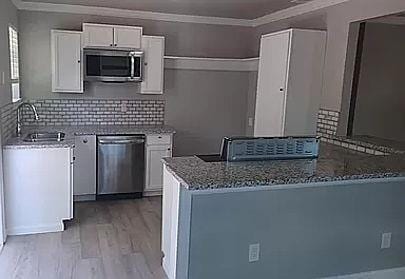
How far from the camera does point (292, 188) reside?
8.89 feet

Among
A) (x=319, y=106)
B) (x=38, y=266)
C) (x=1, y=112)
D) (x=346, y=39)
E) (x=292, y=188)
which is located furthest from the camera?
(x=319, y=106)

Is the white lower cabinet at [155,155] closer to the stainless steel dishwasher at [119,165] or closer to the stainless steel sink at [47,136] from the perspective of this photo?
the stainless steel dishwasher at [119,165]

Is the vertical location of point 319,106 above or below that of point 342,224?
above

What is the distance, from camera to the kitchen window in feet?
14.1

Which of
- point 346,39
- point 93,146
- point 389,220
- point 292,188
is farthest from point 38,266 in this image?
point 346,39

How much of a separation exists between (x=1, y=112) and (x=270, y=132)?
261 cm

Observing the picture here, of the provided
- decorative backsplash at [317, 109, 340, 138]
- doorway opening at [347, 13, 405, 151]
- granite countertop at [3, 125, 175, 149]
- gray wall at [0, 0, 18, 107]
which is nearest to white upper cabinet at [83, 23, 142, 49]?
gray wall at [0, 0, 18, 107]

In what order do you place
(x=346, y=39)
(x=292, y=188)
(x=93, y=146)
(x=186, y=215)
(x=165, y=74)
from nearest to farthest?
1. (x=186, y=215)
2. (x=292, y=188)
3. (x=346, y=39)
4. (x=93, y=146)
5. (x=165, y=74)

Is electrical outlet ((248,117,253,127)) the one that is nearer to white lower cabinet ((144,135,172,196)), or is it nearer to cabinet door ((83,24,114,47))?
white lower cabinet ((144,135,172,196))

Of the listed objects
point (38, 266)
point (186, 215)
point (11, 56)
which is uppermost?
point (11, 56)

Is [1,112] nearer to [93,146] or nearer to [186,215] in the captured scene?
[93,146]

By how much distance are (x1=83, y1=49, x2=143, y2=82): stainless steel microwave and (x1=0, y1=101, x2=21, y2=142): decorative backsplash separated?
3.07 ft

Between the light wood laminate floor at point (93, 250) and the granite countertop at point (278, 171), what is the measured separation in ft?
3.34

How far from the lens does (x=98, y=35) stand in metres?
4.79
